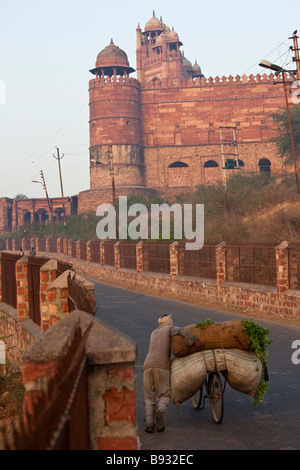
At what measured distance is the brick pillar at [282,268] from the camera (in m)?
18.1

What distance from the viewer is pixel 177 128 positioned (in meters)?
67.6

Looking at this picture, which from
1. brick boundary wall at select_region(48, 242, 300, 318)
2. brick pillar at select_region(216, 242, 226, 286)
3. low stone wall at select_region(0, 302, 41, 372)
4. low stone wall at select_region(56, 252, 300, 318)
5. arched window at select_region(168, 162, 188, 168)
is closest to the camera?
low stone wall at select_region(0, 302, 41, 372)

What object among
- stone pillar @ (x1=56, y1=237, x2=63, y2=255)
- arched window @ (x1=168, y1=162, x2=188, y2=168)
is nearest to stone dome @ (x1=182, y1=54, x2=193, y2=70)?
arched window @ (x1=168, y1=162, x2=188, y2=168)

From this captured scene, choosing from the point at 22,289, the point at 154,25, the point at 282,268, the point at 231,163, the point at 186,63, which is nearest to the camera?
the point at 22,289

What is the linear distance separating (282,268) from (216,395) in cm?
1044

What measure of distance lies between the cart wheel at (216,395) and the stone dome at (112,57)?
63.1 metres

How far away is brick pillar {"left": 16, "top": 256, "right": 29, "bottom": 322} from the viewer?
42.5 ft

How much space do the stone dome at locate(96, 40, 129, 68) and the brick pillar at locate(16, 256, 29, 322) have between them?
5808cm

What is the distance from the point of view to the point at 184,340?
814cm

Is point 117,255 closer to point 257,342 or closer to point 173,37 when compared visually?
point 257,342

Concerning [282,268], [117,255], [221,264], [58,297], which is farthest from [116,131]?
[58,297]

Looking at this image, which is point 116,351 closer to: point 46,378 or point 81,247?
point 46,378

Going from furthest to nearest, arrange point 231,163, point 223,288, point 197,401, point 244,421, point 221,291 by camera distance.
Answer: point 231,163
point 221,291
point 223,288
point 197,401
point 244,421

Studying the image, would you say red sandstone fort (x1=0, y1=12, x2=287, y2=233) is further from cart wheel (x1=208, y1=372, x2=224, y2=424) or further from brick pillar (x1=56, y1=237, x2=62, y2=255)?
cart wheel (x1=208, y1=372, x2=224, y2=424)
